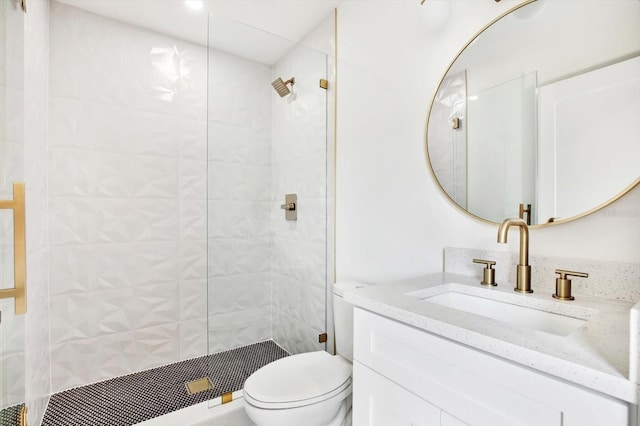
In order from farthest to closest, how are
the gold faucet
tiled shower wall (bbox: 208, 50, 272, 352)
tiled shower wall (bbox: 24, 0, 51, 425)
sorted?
tiled shower wall (bbox: 208, 50, 272, 352), tiled shower wall (bbox: 24, 0, 51, 425), the gold faucet

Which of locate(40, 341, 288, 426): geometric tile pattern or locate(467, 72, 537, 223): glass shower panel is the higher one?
locate(467, 72, 537, 223): glass shower panel

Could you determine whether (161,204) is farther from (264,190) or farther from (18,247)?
(18,247)

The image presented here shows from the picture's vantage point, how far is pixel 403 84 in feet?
5.19

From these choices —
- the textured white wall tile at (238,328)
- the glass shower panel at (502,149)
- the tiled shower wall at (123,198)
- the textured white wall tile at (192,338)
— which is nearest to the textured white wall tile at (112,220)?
the tiled shower wall at (123,198)

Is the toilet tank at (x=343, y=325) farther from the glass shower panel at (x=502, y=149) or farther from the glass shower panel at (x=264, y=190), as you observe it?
the glass shower panel at (x=502, y=149)

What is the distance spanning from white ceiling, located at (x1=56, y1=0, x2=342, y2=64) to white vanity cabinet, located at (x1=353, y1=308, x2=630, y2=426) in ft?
5.48

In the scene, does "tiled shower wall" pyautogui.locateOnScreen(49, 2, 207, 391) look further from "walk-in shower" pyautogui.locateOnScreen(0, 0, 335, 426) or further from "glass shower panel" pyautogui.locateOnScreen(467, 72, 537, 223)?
"glass shower panel" pyautogui.locateOnScreen(467, 72, 537, 223)

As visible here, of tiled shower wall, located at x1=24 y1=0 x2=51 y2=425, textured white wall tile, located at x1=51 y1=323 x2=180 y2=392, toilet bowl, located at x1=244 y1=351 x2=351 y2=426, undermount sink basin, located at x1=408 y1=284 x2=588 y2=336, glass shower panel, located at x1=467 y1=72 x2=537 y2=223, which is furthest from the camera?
textured white wall tile, located at x1=51 y1=323 x2=180 y2=392

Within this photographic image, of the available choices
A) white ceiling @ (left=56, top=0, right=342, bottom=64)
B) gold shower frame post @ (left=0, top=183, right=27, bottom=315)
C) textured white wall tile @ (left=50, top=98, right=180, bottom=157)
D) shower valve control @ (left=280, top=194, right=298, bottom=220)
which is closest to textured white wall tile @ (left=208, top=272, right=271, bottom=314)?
shower valve control @ (left=280, top=194, right=298, bottom=220)

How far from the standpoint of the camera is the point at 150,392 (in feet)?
6.17

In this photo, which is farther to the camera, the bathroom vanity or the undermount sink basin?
the undermount sink basin

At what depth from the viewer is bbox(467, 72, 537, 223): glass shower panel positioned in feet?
3.66

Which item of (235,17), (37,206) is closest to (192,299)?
(37,206)

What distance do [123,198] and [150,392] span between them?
1229 millimetres
